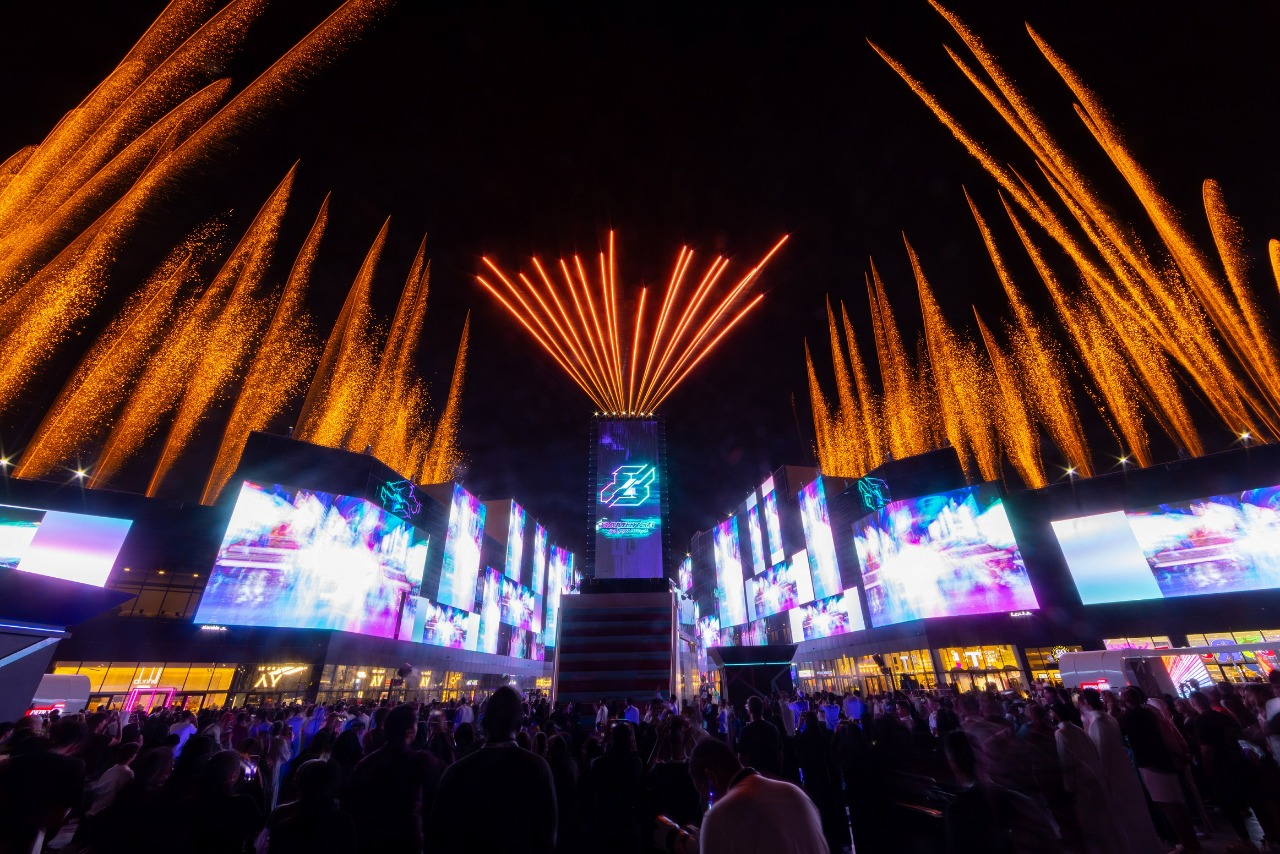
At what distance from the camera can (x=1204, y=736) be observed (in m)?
6.95

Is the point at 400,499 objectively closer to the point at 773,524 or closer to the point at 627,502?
the point at 627,502

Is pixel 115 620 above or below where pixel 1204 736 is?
above

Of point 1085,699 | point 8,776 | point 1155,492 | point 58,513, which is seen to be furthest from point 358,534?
point 1155,492

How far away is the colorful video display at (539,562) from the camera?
7509cm

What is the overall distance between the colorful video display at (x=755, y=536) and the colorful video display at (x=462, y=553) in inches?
1231

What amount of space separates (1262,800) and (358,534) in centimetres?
4078

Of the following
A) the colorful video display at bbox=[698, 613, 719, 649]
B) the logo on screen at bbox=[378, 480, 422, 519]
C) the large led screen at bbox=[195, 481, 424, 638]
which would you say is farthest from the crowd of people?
the colorful video display at bbox=[698, 613, 719, 649]

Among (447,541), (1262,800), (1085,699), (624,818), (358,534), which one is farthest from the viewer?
(447,541)

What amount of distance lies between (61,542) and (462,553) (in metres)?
27.1

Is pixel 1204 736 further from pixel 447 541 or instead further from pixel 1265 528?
pixel 447 541

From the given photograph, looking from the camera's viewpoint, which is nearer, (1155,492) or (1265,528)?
(1265,528)

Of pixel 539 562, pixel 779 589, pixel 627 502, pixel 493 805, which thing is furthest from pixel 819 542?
pixel 493 805

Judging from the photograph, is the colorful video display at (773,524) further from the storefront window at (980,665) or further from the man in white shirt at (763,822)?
the man in white shirt at (763,822)

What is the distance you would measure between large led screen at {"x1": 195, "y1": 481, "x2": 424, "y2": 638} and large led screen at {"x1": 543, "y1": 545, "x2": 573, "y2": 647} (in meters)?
35.7
